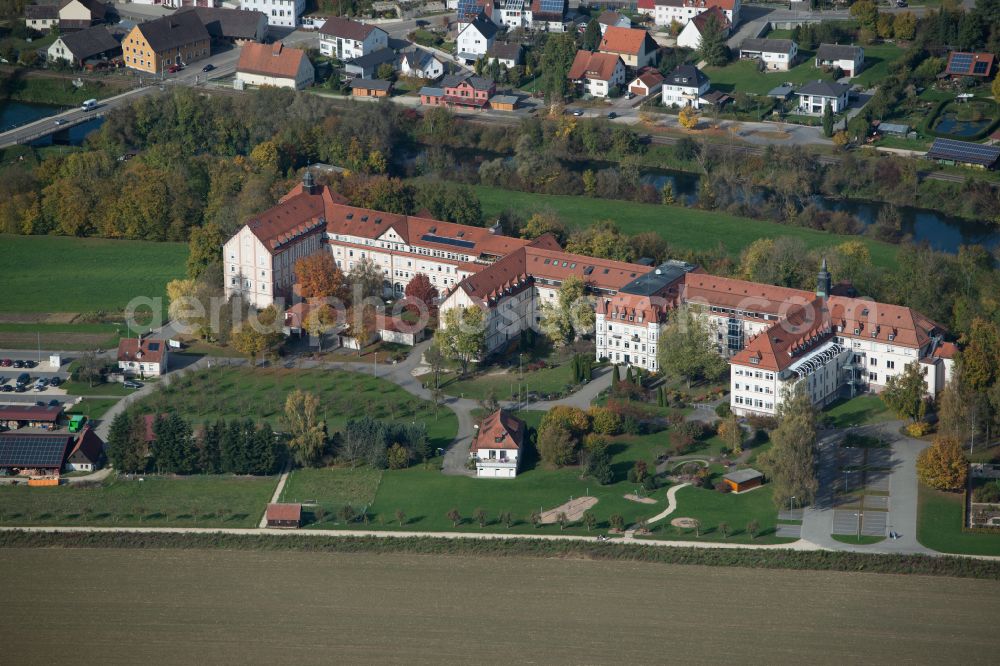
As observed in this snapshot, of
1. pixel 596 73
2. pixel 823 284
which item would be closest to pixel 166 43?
pixel 596 73

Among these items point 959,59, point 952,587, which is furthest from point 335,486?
point 959,59

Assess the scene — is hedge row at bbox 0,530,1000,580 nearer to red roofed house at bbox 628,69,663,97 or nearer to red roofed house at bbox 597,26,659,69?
red roofed house at bbox 628,69,663,97

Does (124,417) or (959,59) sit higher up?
(959,59)

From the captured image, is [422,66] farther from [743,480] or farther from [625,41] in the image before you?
[743,480]

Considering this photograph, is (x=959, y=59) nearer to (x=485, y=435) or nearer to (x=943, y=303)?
(x=943, y=303)

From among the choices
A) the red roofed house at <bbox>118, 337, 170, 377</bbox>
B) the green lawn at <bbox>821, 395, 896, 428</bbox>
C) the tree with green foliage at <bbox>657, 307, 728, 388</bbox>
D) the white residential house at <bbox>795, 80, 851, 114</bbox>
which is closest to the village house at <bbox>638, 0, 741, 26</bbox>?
the white residential house at <bbox>795, 80, 851, 114</bbox>

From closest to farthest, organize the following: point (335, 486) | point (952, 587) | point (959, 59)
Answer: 1. point (952, 587)
2. point (335, 486)
3. point (959, 59)
